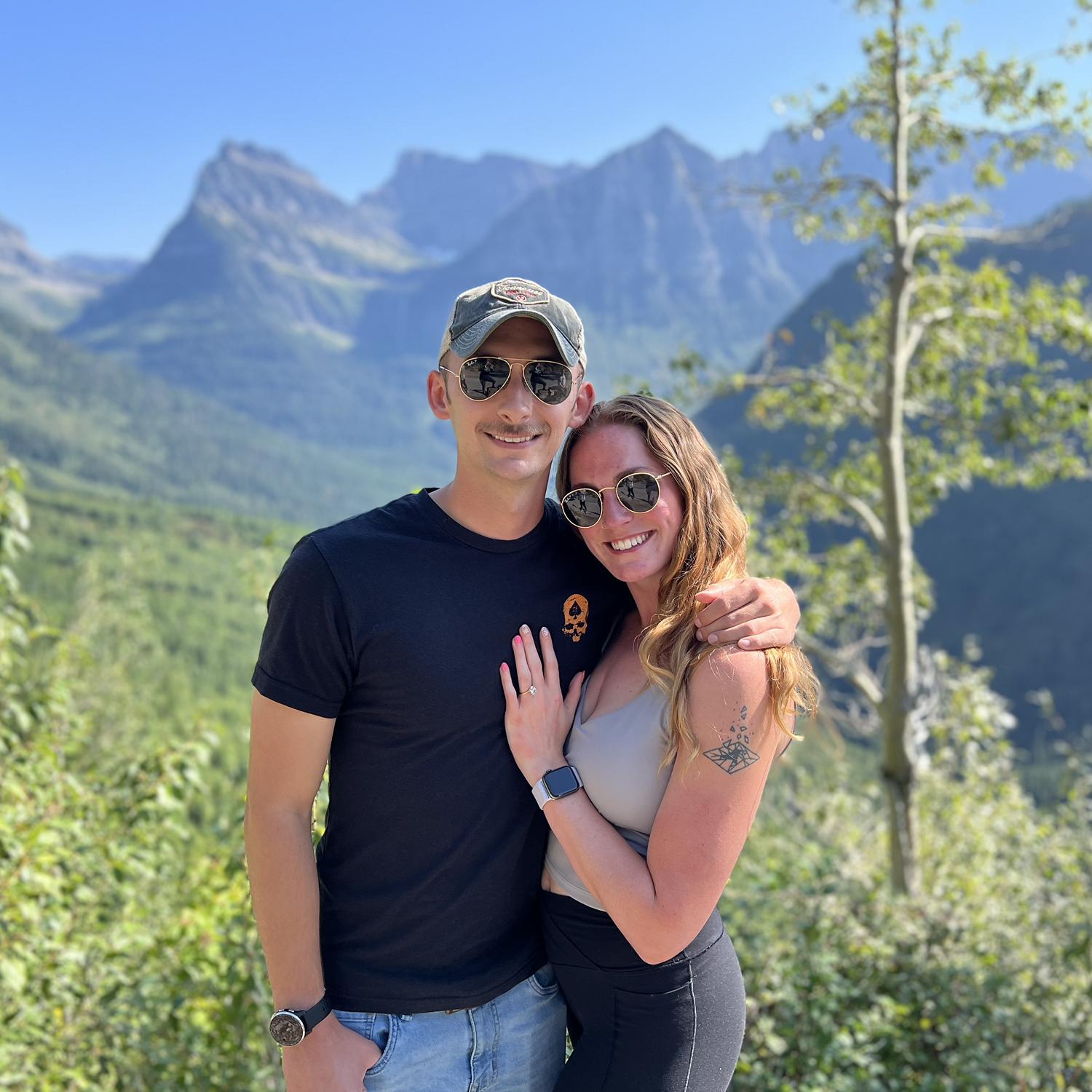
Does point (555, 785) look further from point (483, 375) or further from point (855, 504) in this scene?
point (855, 504)

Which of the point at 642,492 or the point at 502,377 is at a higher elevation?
the point at 502,377

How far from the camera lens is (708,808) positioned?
214 centimetres

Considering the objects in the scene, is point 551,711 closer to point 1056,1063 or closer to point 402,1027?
point 402,1027

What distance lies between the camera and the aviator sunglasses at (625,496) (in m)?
2.46

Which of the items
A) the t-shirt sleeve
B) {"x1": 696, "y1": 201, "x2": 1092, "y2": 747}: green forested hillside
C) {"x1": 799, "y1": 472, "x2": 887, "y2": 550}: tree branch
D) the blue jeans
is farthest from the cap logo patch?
{"x1": 696, "y1": 201, "x2": 1092, "y2": 747}: green forested hillside

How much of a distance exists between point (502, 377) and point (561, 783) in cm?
99

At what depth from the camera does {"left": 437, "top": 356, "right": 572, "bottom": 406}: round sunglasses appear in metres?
2.46

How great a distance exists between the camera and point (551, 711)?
2330 millimetres

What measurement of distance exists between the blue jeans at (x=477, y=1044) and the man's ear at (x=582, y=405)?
140 centimetres

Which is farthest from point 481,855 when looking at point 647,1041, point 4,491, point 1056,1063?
point 1056,1063

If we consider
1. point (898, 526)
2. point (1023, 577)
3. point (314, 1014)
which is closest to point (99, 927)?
point (314, 1014)

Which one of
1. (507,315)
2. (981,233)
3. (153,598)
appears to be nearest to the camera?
(507,315)

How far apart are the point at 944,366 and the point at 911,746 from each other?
3.61 m

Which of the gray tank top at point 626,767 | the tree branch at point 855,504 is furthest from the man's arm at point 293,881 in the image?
the tree branch at point 855,504
